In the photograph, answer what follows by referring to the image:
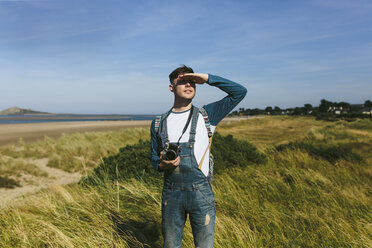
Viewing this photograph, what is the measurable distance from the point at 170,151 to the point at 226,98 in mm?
698

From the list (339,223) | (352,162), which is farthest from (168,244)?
(352,162)

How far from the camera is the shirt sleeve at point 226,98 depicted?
189cm

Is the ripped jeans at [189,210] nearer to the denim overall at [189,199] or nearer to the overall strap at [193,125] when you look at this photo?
the denim overall at [189,199]

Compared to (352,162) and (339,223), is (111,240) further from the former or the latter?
(352,162)

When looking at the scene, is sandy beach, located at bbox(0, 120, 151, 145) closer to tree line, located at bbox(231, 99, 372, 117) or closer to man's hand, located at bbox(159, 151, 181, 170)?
man's hand, located at bbox(159, 151, 181, 170)

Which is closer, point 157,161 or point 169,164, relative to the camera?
point 169,164

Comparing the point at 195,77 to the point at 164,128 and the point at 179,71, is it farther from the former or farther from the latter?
the point at 164,128

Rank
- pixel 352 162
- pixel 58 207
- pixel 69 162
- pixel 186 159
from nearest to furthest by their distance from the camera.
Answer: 1. pixel 186 159
2. pixel 58 207
3. pixel 352 162
4. pixel 69 162

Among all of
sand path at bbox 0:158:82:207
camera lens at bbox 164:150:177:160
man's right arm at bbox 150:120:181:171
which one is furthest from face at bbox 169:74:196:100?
sand path at bbox 0:158:82:207

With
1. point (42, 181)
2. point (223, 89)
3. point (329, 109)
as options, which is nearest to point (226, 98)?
point (223, 89)

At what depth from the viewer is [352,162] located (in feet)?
21.8

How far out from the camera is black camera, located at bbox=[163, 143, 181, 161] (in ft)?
5.43

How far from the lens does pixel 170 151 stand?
1655 mm

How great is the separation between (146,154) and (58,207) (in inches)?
91.0
